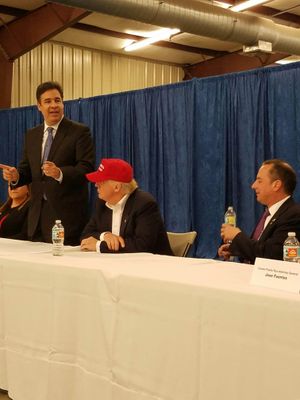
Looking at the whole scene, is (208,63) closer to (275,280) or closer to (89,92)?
(89,92)

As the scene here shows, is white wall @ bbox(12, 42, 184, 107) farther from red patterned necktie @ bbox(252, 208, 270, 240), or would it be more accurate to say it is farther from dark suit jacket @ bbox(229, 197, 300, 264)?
dark suit jacket @ bbox(229, 197, 300, 264)

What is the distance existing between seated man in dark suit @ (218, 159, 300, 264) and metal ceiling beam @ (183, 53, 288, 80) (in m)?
6.79

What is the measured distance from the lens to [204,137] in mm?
6457

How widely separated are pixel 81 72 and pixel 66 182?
24.4ft

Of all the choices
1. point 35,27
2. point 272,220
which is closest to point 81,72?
point 35,27

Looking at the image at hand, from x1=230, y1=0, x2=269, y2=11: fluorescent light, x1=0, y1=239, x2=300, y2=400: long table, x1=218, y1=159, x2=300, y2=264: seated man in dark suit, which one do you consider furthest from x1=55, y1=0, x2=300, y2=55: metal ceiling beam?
x1=0, y1=239, x2=300, y2=400: long table

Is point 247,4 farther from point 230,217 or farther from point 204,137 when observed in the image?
point 230,217

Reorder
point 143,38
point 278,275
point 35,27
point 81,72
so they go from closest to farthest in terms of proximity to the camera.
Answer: point 278,275, point 35,27, point 143,38, point 81,72

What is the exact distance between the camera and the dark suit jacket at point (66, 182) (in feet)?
10.7

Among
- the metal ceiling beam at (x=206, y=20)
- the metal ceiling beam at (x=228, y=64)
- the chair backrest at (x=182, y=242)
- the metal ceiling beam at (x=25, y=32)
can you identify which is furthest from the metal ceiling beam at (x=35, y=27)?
the chair backrest at (x=182, y=242)

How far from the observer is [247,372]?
1501 millimetres

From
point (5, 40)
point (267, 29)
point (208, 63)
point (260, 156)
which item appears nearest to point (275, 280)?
point (260, 156)

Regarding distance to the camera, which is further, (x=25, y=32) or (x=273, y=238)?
(x=25, y=32)

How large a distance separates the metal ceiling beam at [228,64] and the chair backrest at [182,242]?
22.2ft
